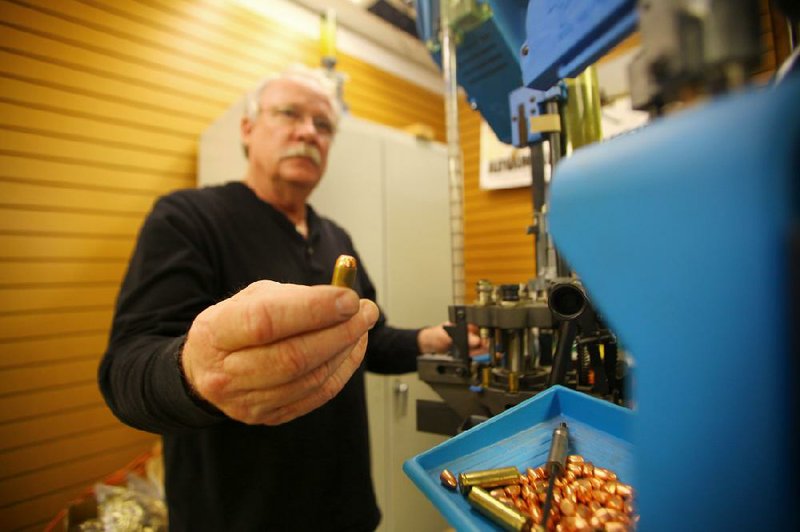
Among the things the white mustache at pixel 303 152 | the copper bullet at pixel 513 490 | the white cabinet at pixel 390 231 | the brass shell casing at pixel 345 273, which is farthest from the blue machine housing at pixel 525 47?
the white cabinet at pixel 390 231

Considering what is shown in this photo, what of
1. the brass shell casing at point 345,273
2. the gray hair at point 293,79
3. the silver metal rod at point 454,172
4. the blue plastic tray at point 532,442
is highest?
the gray hair at point 293,79

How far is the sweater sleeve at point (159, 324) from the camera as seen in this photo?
0.42 metres

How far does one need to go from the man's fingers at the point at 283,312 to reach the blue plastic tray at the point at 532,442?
150mm

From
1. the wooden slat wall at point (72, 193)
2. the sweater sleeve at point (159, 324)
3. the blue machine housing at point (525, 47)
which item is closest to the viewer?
the blue machine housing at point (525, 47)

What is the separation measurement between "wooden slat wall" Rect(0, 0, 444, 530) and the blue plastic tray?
146 cm

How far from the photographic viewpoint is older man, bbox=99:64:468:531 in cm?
30

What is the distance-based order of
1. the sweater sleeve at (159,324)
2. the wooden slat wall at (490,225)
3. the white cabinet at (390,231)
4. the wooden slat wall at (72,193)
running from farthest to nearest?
the wooden slat wall at (490,225)
the white cabinet at (390,231)
the wooden slat wall at (72,193)
the sweater sleeve at (159,324)

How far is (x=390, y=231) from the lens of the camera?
168 centimetres

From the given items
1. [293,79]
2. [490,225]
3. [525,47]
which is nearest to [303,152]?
[293,79]

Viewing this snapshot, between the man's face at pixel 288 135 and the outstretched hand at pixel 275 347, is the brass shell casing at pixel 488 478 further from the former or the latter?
the man's face at pixel 288 135

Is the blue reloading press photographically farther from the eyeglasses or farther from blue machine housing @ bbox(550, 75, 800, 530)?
the eyeglasses

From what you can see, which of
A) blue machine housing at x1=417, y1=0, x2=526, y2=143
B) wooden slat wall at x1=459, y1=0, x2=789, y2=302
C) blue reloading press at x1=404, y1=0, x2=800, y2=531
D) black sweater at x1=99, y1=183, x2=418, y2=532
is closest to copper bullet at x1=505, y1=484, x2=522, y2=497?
blue reloading press at x1=404, y1=0, x2=800, y2=531

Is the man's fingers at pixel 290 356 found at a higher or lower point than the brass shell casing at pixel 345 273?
lower

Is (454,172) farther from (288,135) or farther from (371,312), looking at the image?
(288,135)
